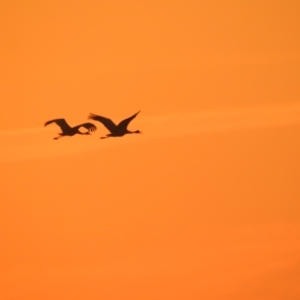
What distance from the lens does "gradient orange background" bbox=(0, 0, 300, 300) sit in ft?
5.00

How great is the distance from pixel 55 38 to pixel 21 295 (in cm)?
125

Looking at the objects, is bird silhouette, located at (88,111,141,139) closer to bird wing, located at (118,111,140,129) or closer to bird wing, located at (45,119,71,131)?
bird wing, located at (118,111,140,129)

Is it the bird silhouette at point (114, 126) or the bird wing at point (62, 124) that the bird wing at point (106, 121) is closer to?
the bird silhouette at point (114, 126)

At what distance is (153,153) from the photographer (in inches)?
61.9

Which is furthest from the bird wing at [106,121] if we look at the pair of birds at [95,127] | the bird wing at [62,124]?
the bird wing at [62,124]

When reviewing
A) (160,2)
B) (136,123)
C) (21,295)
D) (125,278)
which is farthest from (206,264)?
(160,2)

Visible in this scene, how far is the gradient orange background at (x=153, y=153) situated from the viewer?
1523 mm

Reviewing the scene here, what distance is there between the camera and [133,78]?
154cm

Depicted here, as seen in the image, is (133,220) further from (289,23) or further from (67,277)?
(289,23)

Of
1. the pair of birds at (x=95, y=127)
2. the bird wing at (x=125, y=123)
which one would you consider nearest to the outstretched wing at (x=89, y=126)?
the pair of birds at (x=95, y=127)

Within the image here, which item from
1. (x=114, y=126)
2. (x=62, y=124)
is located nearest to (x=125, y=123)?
(x=114, y=126)

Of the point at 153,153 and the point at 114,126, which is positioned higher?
the point at 114,126

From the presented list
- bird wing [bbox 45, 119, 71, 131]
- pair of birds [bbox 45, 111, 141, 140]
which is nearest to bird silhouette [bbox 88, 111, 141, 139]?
pair of birds [bbox 45, 111, 141, 140]

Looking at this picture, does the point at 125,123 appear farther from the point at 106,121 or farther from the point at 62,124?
the point at 62,124
